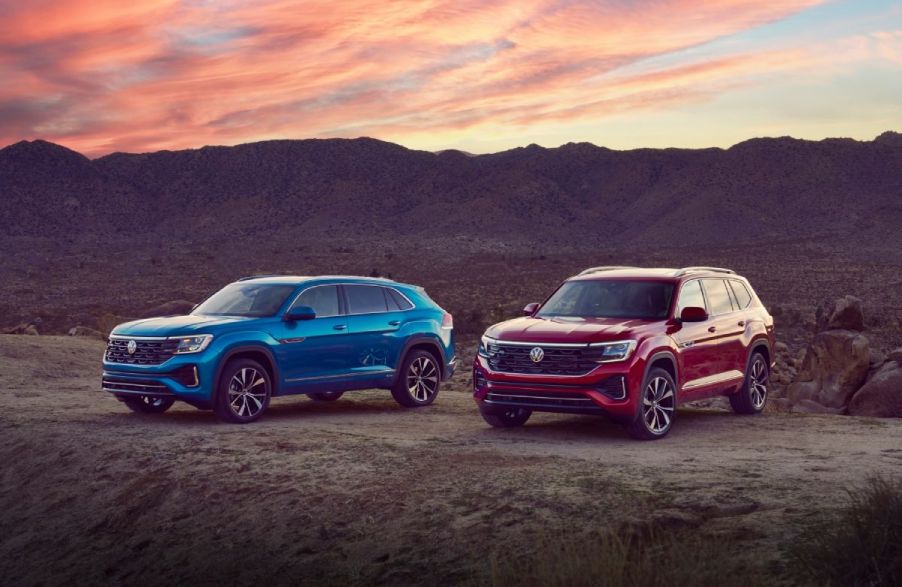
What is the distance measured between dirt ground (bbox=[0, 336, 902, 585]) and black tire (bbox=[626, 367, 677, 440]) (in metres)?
0.35

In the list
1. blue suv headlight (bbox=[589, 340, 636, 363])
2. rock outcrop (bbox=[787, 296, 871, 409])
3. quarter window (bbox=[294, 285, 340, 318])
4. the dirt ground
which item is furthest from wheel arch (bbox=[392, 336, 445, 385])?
rock outcrop (bbox=[787, 296, 871, 409])

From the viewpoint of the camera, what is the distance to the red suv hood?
1340 centimetres

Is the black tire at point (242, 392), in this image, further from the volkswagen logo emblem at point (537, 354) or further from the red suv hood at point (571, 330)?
the volkswagen logo emblem at point (537, 354)

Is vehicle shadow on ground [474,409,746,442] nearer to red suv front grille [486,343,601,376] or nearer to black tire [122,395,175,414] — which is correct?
red suv front grille [486,343,601,376]

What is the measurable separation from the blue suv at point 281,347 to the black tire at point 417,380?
0.6 inches

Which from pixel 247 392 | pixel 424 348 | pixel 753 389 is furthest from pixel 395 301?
pixel 753 389

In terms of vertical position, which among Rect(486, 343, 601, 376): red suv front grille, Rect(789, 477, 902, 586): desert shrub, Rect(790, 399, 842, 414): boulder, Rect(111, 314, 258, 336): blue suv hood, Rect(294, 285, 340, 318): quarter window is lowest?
Rect(790, 399, 842, 414): boulder

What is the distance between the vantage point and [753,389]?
54.5 feet

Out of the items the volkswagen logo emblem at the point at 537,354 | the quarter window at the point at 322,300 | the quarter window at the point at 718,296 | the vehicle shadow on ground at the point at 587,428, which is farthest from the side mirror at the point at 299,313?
the quarter window at the point at 718,296

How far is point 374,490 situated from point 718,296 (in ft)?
22.0

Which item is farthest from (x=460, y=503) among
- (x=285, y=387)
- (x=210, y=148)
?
(x=210, y=148)

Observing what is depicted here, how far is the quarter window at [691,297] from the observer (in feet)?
48.3

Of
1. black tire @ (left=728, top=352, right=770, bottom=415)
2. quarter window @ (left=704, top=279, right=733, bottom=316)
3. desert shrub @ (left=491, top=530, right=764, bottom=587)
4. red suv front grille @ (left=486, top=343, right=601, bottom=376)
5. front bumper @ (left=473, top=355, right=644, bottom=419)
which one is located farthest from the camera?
black tire @ (left=728, top=352, right=770, bottom=415)

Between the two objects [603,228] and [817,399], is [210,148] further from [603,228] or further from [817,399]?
[817,399]
